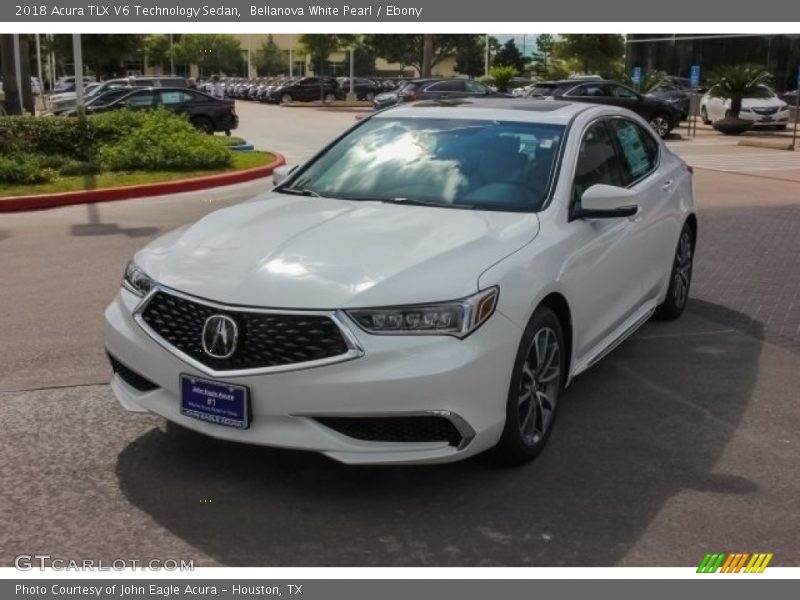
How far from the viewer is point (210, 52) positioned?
90062 millimetres

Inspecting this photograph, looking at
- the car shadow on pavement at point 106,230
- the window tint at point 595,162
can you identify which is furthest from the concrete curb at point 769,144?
the window tint at point 595,162

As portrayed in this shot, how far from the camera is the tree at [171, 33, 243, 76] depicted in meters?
88.0

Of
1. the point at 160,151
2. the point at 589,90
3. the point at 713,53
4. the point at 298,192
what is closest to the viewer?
the point at 298,192

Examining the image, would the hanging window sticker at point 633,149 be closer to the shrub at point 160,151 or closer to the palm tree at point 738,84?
the shrub at point 160,151

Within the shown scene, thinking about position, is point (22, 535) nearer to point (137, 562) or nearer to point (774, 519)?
point (137, 562)

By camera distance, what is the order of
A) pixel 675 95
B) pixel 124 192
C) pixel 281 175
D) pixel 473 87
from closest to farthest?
pixel 281 175, pixel 124 192, pixel 675 95, pixel 473 87

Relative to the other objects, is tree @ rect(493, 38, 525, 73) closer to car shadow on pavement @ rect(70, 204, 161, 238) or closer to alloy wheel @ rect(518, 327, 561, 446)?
car shadow on pavement @ rect(70, 204, 161, 238)

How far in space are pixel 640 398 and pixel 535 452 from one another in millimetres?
1213

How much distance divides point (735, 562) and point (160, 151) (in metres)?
13.8

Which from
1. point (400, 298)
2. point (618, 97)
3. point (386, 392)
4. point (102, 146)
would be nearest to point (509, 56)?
point (618, 97)

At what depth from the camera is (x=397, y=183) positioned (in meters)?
5.20

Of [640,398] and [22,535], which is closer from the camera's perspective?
[22,535]

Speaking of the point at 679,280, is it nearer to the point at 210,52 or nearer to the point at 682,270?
the point at 682,270
